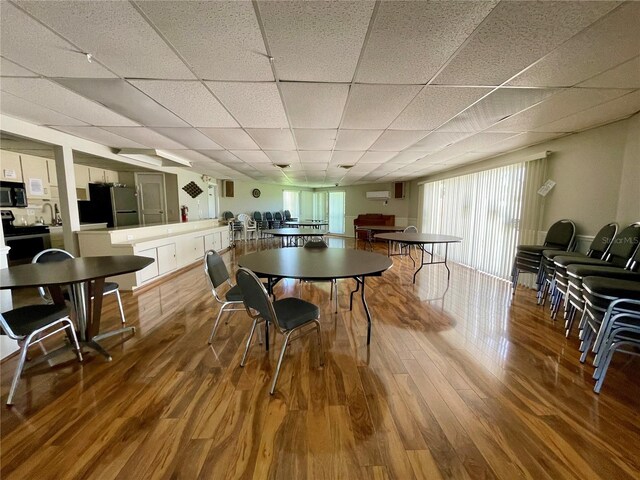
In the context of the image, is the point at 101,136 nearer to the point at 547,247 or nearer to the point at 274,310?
the point at 274,310

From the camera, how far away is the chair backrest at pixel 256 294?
1.61m

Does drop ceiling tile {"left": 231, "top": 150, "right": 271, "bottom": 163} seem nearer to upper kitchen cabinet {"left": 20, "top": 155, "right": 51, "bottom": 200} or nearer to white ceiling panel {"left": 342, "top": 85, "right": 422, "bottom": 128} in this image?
white ceiling panel {"left": 342, "top": 85, "right": 422, "bottom": 128}

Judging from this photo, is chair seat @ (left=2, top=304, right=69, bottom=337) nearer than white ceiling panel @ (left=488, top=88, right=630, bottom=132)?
Yes

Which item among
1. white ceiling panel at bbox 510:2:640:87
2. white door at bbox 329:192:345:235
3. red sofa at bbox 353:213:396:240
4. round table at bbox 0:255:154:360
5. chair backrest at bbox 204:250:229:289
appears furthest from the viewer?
white door at bbox 329:192:345:235

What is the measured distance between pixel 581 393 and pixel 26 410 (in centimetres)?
376

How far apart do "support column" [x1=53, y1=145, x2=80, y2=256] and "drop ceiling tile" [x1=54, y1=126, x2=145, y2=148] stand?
30 cm

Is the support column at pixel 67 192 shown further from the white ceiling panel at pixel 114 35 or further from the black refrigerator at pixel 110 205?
the white ceiling panel at pixel 114 35

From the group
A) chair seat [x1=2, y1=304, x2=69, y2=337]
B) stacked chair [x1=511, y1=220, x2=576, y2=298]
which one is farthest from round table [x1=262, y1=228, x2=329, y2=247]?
chair seat [x1=2, y1=304, x2=69, y2=337]

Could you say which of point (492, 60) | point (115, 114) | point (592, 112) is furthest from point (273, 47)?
point (592, 112)

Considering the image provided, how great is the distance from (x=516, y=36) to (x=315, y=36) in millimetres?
1221

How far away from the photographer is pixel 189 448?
4.46 feet

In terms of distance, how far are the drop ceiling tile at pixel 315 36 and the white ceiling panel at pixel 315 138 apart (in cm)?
137

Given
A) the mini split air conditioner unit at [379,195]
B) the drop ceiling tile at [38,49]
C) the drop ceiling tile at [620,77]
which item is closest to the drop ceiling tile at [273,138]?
the drop ceiling tile at [38,49]

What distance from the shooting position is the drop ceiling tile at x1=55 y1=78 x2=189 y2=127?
82.6 inches
